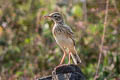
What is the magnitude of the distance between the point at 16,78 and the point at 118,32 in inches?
118

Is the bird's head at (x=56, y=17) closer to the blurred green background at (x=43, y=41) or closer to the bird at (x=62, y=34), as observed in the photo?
the bird at (x=62, y=34)

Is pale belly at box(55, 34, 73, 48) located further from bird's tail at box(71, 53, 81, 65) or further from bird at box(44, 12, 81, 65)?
bird's tail at box(71, 53, 81, 65)

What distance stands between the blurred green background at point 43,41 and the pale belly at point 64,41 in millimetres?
1859

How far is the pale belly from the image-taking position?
600 centimetres

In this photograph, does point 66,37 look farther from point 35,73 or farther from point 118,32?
point 118,32

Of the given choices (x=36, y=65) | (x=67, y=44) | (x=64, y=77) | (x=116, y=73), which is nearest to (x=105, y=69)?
(x=116, y=73)

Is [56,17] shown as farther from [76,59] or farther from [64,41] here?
[76,59]

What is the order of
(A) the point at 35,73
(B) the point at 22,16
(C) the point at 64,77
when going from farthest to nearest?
(B) the point at 22,16 → (A) the point at 35,73 → (C) the point at 64,77

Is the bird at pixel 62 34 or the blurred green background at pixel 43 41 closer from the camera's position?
the bird at pixel 62 34

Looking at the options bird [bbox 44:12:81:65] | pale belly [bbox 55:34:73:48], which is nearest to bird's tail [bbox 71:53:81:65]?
bird [bbox 44:12:81:65]

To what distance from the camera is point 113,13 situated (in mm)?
10992

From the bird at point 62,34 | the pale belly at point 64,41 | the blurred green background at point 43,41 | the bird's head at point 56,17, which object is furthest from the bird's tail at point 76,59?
the blurred green background at point 43,41

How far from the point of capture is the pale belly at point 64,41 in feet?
19.7

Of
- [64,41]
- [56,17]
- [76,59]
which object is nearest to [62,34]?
[64,41]
